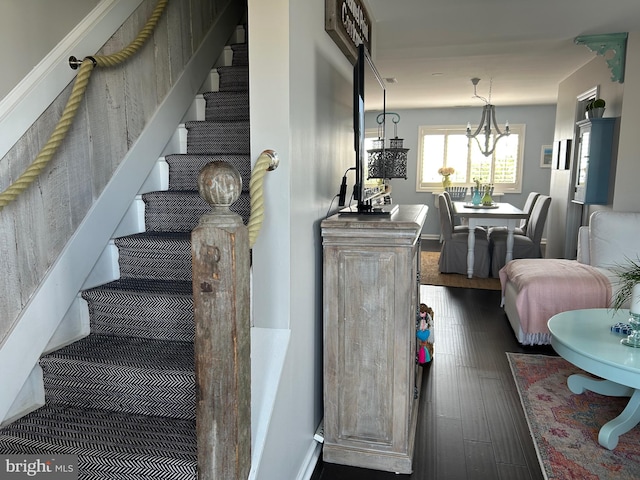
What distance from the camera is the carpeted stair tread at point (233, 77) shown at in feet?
10.0

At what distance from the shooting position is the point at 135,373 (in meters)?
1.70

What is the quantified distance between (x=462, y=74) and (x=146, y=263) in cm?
469

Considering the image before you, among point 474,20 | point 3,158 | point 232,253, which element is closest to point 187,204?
point 3,158

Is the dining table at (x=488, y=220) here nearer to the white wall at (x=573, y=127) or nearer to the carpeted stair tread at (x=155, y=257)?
the white wall at (x=573, y=127)

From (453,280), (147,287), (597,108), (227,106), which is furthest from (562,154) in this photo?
(147,287)

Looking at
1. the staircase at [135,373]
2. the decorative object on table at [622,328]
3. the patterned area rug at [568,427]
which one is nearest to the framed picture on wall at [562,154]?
the patterned area rug at [568,427]

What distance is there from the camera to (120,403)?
5.69 feet

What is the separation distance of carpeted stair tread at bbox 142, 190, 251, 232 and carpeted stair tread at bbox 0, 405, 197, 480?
39.2 inches

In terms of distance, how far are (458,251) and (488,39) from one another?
8.53 feet

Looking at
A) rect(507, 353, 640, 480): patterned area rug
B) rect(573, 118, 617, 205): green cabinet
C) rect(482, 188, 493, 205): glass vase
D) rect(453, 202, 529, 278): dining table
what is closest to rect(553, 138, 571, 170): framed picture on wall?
rect(453, 202, 529, 278): dining table

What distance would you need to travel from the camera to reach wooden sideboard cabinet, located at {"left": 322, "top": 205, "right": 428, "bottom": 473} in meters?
1.90

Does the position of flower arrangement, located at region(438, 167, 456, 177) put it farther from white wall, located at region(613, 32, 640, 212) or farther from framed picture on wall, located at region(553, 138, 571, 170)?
white wall, located at region(613, 32, 640, 212)

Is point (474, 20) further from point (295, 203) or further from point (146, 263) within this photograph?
point (146, 263)

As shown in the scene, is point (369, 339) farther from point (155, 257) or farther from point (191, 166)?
point (191, 166)
